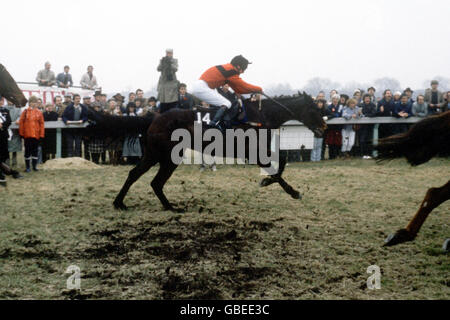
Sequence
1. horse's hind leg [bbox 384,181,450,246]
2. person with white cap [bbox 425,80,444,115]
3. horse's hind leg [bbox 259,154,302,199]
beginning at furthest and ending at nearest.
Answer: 1. person with white cap [bbox 425,80,444,115]
2. horse's hind leg [bbox 259,154,302,199]
3. horse's hind leg [bbox 384,181,450,246]

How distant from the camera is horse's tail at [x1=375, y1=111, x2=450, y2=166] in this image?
13.9 feet

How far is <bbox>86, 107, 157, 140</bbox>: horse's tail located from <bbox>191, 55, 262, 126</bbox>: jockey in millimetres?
863

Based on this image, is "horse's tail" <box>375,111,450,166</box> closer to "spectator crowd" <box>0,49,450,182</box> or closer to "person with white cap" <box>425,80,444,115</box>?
"spectator crowd" <box>0,49,450,182</box>

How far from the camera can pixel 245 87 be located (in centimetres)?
640

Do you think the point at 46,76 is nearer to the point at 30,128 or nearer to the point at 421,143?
the point at 30,128

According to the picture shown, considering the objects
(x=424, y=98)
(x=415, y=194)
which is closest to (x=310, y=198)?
(x=415, y=194)

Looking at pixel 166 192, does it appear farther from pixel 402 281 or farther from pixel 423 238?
pixel 402 281

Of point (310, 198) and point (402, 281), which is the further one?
point (310, 198)

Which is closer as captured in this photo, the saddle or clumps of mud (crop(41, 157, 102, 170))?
the saddle

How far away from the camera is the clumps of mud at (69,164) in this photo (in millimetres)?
10625

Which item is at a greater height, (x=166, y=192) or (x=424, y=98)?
(x=424, y=98)

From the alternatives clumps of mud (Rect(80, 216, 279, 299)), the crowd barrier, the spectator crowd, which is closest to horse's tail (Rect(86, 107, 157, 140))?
clumps of mud (Rect(80, 216, 279, 299))
